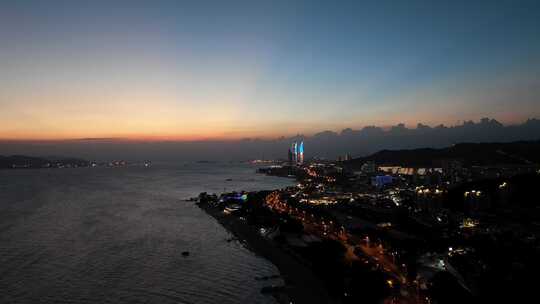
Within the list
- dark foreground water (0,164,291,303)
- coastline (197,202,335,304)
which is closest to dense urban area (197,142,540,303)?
coastline (197,202,335,304)

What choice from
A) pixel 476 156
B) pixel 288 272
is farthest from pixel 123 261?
pixel 476 156

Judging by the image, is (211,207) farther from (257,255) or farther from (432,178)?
(432,178)

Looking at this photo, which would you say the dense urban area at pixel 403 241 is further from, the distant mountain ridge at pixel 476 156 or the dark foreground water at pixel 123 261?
the distant mountain ridge at pixel 476 156

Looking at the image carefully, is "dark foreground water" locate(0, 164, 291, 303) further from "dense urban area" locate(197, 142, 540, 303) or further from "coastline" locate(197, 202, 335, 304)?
"dense urban area" locate(197, 142, 540, 303)

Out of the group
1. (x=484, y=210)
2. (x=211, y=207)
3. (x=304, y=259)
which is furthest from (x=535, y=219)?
(x=211, y=207)

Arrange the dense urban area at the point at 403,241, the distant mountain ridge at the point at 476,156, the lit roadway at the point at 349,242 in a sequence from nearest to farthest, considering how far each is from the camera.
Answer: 1. the dense urban area at the point at 403,241
2. the lit roadway at the point at 349,242
3. the distant mountain ridge at the point at 476,156

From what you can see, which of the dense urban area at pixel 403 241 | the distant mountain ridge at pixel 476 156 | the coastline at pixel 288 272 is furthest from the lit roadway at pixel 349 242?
the distant mountain ridge at pixel 476 156

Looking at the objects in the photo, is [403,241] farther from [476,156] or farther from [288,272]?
[476,156]
